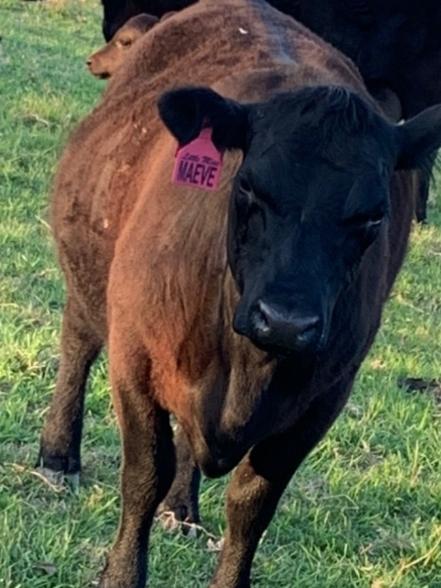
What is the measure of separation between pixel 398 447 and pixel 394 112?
4463 millimetres

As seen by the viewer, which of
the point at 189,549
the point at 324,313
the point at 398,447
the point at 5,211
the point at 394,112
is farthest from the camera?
the point at 394,112

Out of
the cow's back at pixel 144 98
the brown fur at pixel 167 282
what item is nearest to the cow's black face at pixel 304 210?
the brown fur at pixel 167 282

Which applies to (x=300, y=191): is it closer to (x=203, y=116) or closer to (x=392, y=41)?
(x=203, y=116)

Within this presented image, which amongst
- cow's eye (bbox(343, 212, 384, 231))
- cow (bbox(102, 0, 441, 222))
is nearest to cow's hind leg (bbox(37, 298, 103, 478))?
cow's eye (bbox(343, 212, 384, 231))

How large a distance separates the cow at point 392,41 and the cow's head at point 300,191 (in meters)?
5.67

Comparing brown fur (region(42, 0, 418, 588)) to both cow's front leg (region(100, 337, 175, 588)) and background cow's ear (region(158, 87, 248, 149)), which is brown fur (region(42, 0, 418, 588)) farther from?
background cow's ear (region(158, 87, 248, 149))

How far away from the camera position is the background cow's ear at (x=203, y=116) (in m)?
3.43

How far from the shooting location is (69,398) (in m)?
4.79

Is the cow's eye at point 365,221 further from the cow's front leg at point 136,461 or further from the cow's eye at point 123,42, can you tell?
the cow's eye at point 123,42

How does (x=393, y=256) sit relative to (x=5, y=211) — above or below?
above

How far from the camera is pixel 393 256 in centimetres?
438

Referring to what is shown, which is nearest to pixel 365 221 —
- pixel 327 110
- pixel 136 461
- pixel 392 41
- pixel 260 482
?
pixel 327 110

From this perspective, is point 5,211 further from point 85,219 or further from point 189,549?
point 189,549

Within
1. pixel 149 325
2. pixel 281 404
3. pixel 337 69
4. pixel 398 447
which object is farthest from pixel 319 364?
pixel 398 447
